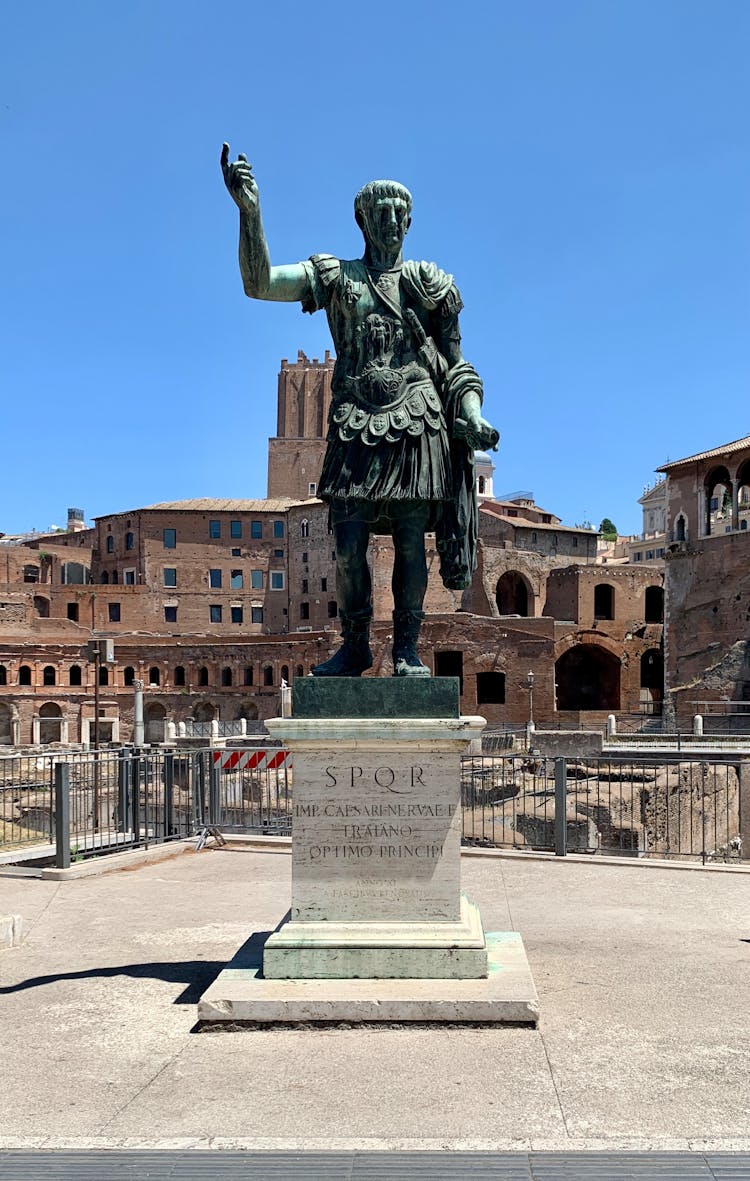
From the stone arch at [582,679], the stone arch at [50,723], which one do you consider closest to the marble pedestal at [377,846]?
the stone arch at [582,679]

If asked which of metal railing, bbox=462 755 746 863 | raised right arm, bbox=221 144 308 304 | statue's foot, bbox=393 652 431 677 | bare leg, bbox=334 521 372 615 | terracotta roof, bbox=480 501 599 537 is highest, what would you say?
terracotta roof, bbox=480 501 599 537

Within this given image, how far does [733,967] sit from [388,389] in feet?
11.7

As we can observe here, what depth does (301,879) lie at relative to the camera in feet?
17.2

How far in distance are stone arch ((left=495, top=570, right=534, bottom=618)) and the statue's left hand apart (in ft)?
192

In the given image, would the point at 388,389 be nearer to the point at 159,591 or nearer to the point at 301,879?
the point at 301,879

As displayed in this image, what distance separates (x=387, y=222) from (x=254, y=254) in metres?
0.74

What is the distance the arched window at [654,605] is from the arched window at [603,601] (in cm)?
258

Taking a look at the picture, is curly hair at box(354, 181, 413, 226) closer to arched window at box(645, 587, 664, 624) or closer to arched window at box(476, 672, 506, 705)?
arched window at box(476, 672, 506, 705)

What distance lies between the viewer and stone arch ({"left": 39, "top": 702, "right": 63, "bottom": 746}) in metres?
60.3

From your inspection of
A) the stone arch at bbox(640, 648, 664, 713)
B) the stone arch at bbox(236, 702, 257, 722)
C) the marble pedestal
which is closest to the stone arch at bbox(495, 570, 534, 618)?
the stone arch at bbox(640, 648, 664, 713)

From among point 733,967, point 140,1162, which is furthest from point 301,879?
point 733,967

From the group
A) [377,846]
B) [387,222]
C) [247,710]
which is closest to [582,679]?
[247,710]

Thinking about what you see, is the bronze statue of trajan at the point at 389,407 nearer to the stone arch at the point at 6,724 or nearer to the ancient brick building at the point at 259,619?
the ancient brick building at the point at 259,619

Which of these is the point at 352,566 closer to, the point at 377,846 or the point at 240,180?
the point at 377,846
